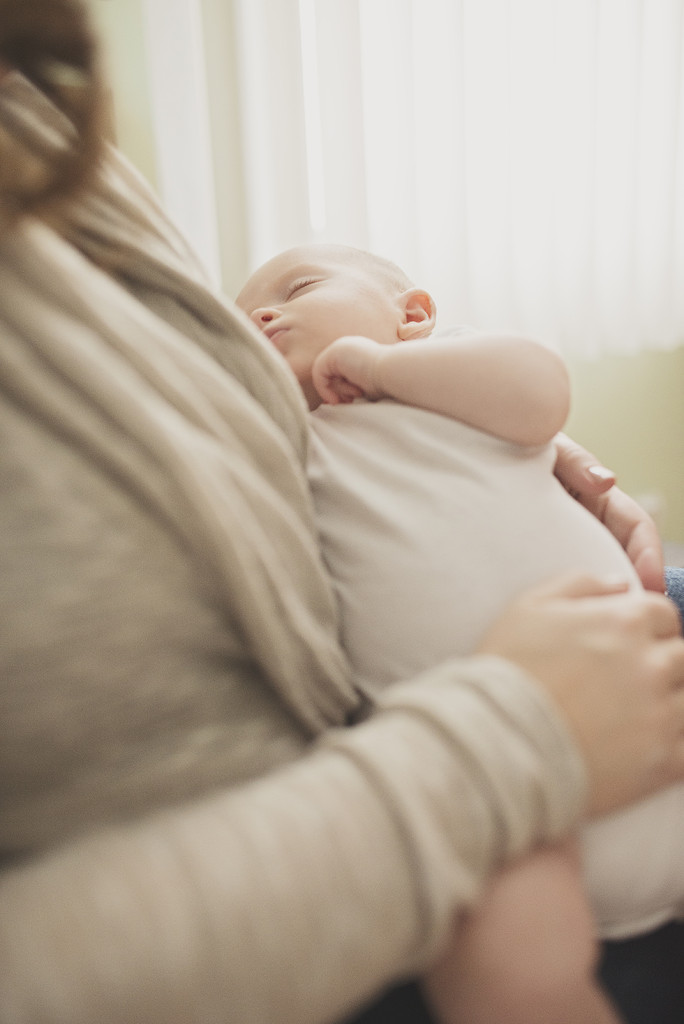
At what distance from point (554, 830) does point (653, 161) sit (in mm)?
2045

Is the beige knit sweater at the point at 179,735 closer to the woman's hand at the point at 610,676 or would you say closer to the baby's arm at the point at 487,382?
the woman's hand at the point at 610,676

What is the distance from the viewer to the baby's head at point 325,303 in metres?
0.79

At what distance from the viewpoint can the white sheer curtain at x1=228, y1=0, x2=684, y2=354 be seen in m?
1.49

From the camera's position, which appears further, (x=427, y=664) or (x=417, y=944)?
(x=427, y=664)

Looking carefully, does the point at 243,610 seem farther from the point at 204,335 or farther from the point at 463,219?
the point at 463,219

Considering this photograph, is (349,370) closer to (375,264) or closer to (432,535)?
(432,535)

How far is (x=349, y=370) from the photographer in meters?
0.67

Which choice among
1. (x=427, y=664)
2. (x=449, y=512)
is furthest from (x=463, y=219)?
(x=427, y=664)

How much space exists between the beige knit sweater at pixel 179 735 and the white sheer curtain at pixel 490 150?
1302 mm

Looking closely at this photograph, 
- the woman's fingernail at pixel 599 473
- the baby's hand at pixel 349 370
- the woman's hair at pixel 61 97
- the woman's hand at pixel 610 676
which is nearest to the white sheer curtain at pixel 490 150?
the baby's hand at pixel 349 370

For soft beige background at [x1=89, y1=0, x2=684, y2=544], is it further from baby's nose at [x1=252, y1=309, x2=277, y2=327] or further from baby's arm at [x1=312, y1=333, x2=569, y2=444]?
baby's arm at [x1=312, y1=333, x2=569, y2=444]

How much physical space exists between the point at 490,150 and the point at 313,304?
1.16 m

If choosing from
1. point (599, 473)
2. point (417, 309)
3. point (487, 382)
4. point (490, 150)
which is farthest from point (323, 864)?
point (490, 150)

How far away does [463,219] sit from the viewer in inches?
64.8
